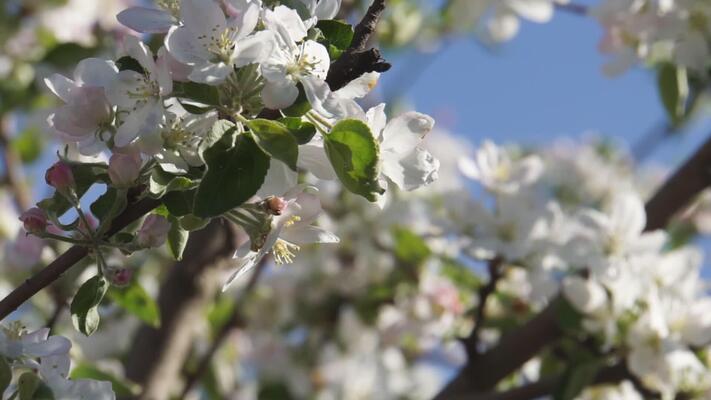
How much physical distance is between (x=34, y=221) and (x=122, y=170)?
4.1 inches

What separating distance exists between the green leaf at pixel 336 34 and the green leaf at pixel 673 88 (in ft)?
4.08

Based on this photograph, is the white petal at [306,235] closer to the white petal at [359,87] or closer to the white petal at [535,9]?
the white petal at [359,87]

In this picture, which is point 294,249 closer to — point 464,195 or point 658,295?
point 658,295

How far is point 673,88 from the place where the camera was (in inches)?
83.5

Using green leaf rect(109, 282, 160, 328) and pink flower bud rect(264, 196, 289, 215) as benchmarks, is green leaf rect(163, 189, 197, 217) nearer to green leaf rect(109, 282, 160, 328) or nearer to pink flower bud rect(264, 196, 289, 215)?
pink flower bud rect(264, 196, 289, 215)

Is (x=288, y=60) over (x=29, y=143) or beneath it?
over

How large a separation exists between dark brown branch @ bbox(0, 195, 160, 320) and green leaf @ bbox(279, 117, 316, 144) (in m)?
0.14

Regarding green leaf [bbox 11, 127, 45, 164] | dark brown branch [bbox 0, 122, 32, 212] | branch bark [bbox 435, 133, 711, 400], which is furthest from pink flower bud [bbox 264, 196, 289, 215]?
green leaf [bbox 11, 127, 45, 164]

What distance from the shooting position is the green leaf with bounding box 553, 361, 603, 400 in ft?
5.61

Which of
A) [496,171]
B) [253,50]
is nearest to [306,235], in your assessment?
[253,50]

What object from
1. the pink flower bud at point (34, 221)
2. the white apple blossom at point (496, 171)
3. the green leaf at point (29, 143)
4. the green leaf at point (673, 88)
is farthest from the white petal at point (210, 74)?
the green leaf at point (29, 143)

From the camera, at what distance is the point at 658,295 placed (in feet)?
6.14

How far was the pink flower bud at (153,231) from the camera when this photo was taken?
38.4 inches

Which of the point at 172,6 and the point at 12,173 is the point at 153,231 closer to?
the point at 172,6
